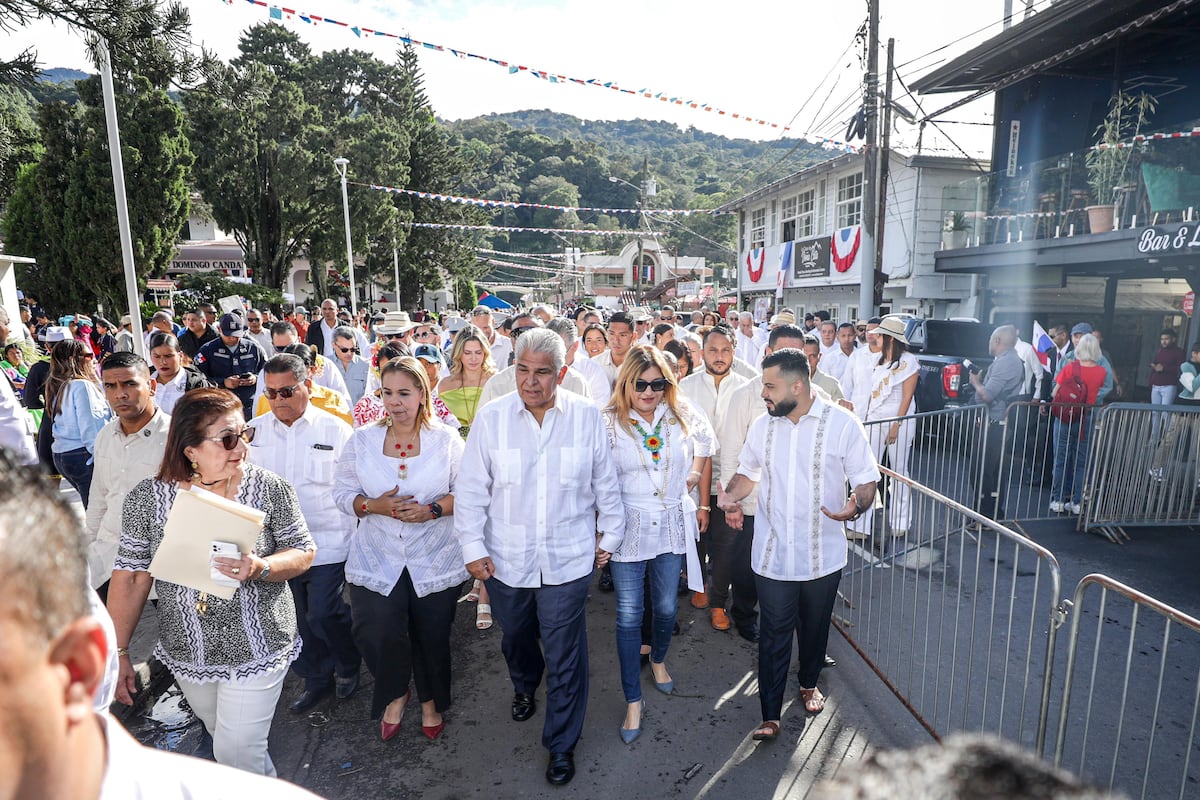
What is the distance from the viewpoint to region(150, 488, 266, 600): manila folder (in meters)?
2.29

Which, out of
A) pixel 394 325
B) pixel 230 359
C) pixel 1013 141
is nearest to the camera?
pixel 230 359

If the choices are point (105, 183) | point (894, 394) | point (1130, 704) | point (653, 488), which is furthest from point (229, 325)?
point (105, 183)

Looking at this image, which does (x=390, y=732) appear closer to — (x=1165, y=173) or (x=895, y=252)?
(x=1165, y=173)

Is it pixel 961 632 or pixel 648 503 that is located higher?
pixel 648 503

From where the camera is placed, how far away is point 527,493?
3.25 meters

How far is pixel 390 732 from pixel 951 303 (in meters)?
19.9

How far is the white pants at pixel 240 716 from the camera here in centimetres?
252

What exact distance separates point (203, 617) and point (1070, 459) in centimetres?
847

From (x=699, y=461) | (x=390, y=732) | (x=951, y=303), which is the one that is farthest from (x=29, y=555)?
(x=951, y=303)

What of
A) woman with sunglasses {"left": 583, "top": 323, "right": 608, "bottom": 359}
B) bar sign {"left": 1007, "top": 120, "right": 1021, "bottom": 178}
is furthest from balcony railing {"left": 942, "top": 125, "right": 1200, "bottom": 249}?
woman with sunglasses {"left": 583, "top": 323, "right": 608, "bottom": 359}

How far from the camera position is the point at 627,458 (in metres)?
3.79

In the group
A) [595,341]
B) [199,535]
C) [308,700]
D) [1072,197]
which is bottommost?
[308,700]

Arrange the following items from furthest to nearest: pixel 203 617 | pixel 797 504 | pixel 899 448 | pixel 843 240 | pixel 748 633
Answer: pixel 843 240, pixel 899 448, pixel 748 633, pixel 797 504, pixel 203 617

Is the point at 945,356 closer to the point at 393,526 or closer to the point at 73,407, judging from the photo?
the point at 393,526
